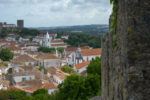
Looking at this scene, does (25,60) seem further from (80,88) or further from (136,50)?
(136,50)

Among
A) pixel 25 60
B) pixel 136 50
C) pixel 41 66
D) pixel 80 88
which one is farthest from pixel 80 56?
pixel 136 50

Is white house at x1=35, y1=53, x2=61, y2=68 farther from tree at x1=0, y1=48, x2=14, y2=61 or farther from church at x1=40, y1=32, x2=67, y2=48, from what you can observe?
church at x1=40, y1=32, x2=67, y2=48

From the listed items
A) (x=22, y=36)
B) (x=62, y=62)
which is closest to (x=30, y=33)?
(x=22, y=36)

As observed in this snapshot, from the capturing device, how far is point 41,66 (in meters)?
103

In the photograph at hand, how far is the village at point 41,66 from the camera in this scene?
71.6 meters

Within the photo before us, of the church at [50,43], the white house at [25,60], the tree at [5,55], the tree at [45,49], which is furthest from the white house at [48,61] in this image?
the church at [50,43]

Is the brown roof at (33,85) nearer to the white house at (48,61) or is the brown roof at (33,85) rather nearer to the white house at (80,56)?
the white house at (48,61)

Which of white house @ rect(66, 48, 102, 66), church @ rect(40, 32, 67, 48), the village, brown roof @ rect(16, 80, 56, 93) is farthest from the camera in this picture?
church @ rect(40, 32, 67, 48)

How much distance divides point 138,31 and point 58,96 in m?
35.9

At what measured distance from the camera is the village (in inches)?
2820

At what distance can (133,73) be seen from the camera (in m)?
5.34

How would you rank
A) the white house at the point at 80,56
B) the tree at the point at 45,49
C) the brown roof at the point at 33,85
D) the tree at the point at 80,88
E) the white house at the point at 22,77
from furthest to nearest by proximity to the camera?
the tree at the point at 45,49
the white house at the point at 80,56
the white house at the point at 22,77
the brown roof at the point at 33,85
the tree at the point at 80,88

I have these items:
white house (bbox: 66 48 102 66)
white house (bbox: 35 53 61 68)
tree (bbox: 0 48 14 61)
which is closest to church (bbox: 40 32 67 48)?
white house (bbox: 66 48 102 66)

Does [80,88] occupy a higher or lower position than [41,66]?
higher
